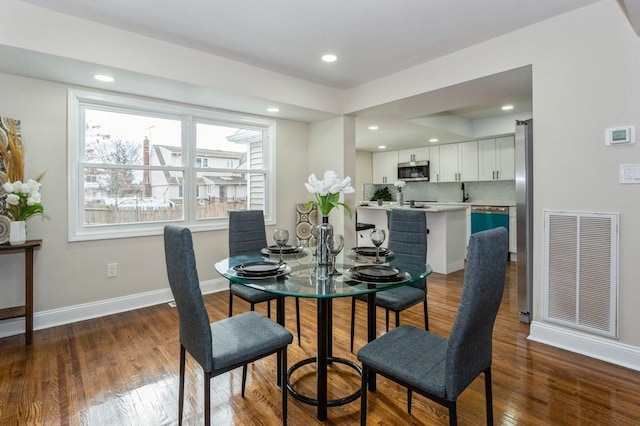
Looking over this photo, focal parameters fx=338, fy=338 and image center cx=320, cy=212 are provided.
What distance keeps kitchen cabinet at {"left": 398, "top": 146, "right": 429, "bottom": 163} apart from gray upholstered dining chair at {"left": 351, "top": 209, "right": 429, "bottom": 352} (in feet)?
17.3

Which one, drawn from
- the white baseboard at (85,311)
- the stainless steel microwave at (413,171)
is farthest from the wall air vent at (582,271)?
the stainless steel microwave at (413,171)

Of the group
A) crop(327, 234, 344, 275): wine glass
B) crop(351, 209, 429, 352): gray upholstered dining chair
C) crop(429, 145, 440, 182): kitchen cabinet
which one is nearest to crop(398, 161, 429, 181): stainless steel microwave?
crop(429, 145, 440, 182): kitchen cabinet

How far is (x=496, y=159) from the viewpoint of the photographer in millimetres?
6492

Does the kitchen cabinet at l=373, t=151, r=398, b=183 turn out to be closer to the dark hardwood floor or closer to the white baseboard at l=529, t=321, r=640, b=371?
the dark hardwood floor

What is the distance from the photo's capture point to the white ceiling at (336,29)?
2455 mm

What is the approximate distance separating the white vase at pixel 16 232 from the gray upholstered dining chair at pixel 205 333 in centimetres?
201

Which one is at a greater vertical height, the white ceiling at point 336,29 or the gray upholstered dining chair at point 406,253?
the white ceiling at point 336,29

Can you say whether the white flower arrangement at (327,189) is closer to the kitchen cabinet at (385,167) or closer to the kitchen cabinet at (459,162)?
the kitchen cabinet at (459,162)

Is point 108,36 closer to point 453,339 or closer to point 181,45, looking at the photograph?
point 181,45

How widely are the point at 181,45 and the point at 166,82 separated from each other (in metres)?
0.36

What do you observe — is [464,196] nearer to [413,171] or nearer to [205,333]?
[413,171]

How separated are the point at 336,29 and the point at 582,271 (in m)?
2.69

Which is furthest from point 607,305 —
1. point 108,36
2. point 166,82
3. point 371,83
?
point 108,36

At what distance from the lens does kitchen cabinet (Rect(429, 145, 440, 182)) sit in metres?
7.41
